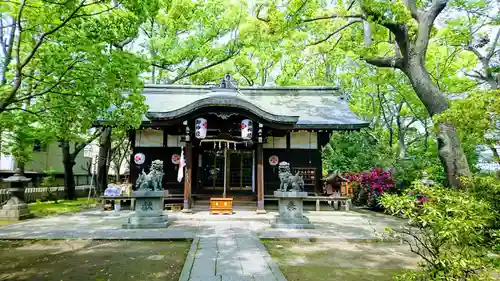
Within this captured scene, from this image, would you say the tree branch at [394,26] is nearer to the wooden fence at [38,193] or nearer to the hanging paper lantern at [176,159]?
the hanging paper lantern at [176,159]

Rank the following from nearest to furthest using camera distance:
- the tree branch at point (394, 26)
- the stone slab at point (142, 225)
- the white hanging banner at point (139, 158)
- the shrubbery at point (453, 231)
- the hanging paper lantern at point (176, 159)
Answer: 1. the shrubbery at point (453, 231)
2. the stone slab at point (142, 225)
3. the tree branch at point (394, 26)
4. the white hanging banner at point (139, 158)
5. the hanging paper lantern at point (176, 159)

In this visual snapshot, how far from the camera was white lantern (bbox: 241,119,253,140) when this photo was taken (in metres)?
12.1

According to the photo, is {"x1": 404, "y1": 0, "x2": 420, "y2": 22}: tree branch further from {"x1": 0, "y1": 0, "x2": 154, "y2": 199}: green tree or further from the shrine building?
{"x1": 0, "y1": 0, "x2": 154, "y2": 199}: green tree

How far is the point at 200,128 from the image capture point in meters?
12.0

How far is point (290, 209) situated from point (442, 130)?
514 cm

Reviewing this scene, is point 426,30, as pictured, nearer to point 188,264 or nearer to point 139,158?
point 188,264

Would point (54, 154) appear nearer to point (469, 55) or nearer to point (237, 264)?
point (237, 264)

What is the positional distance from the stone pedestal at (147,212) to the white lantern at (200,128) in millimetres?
3291

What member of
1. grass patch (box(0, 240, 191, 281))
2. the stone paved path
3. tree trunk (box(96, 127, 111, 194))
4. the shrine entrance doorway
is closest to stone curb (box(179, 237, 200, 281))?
the stone paved path

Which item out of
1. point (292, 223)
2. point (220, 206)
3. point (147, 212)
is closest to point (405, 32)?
point (292, 223)

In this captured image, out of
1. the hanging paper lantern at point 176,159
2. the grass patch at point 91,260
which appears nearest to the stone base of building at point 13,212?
the grass patch at point 91,260

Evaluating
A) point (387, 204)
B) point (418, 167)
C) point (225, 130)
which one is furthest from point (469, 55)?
point (387, 204)

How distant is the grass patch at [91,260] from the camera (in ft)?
16.7

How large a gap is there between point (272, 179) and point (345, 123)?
4407 millimetres
